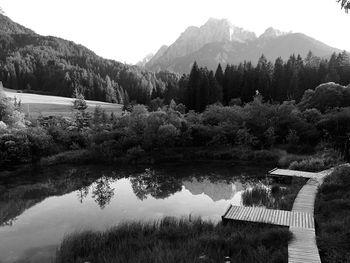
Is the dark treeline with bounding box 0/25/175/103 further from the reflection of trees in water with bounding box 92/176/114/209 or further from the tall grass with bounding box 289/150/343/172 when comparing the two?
the tall grass with bounding box 289/150/343/172

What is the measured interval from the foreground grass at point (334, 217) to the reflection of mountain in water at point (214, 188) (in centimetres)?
645

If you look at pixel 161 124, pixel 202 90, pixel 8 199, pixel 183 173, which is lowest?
pixel 8 199

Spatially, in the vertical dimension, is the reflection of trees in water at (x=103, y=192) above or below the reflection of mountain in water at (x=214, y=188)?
below

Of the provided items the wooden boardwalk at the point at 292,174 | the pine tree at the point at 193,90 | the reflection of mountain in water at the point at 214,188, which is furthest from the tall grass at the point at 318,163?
the pine tree at the point at 193,90

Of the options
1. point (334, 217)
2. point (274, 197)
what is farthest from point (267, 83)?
point (334, 217)

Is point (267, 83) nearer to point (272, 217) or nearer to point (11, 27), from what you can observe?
point (272, 217)

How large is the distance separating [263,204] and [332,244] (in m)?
7.62

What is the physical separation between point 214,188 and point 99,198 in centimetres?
866

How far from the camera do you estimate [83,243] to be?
12.8 meters

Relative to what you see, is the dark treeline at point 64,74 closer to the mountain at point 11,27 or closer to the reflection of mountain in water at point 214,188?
the mountain at point 11,27

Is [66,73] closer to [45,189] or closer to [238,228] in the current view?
[45,189]

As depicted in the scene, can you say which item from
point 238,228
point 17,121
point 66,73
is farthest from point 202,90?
point 66,73

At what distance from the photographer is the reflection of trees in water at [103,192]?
21.7 meters

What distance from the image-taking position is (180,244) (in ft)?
39.8
